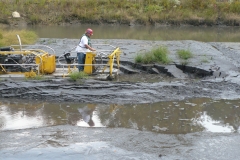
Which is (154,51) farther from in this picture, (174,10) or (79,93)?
(174,10)

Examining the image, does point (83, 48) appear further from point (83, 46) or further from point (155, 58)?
point (155, 58)

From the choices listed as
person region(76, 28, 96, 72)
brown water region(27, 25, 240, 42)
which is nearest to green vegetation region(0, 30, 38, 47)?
brown water region(27, 25, 240, 42)

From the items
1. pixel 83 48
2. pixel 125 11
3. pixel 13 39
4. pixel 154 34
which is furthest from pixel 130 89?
pixel 125 11

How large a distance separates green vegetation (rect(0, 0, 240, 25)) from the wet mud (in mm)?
21336

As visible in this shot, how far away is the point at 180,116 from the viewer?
31.2ft

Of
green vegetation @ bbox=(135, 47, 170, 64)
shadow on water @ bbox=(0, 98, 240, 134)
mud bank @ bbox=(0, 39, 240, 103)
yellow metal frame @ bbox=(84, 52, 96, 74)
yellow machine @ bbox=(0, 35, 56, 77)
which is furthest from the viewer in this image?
green vegetation @ bbox=(135, 47, 170, 64)

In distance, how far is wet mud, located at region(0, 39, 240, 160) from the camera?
7.04 meters

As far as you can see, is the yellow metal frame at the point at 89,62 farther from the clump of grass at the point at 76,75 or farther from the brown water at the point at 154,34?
the brown water at the point at 154,34

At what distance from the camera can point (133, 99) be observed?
424 inches

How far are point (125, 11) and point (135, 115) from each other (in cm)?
3297

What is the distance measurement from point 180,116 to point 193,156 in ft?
8.72

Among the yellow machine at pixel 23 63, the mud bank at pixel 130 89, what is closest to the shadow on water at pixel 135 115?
the mud bank at pixel 130 89

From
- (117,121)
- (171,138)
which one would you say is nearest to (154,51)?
(117,121)

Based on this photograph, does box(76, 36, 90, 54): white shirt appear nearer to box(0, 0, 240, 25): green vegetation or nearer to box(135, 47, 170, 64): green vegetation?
box(135, 47, 170, 64): green vegetation
